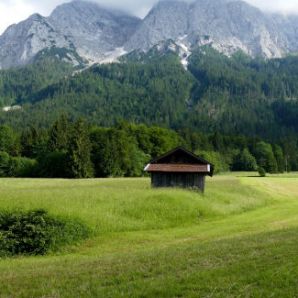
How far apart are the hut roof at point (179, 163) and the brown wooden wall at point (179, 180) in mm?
857

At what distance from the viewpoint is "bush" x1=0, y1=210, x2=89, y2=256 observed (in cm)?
2722

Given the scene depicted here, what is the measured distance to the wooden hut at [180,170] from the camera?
58062mm

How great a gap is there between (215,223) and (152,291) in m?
26.7

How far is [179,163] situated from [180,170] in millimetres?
2417

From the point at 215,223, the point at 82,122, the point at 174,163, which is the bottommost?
the point at 215,223

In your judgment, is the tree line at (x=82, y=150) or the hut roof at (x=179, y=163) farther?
the tree line at (x=82, y=150)

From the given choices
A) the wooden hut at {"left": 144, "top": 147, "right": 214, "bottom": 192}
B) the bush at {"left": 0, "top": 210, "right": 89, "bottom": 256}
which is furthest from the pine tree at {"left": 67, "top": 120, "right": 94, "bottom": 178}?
the bush at {"left": 0, "top": 210, "right": 89, "bottom": 256}

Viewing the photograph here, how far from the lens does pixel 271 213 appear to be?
45969mm

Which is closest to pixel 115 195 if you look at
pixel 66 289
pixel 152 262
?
pixel 152 262

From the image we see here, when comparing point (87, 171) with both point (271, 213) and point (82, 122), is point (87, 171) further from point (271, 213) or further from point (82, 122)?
point (271, 213)

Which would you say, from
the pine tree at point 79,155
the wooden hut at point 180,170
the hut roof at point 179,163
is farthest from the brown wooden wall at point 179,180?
the pine tree at point 79,155

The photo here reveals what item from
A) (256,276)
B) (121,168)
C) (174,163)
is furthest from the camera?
(121,168)

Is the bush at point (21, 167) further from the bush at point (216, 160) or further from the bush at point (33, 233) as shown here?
the bush at point (33, 233)

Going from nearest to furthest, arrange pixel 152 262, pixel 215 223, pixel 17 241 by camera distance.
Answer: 1. pixel 152 262
2. pixel 17 241
3. pixel 215 223
